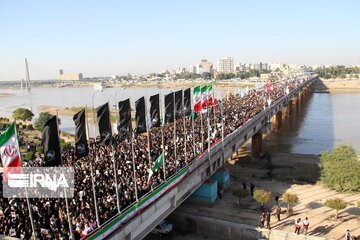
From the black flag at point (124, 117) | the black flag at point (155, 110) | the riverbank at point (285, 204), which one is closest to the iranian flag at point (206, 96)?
the black flag at point (155, 110)

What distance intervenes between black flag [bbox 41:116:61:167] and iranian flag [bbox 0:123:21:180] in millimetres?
1047

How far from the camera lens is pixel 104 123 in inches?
626

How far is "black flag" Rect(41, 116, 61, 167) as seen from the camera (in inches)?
487

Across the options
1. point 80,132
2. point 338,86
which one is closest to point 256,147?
point 80,132

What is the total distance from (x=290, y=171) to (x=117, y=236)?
23.0m

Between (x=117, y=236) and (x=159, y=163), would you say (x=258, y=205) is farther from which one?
(x=117, y=236)

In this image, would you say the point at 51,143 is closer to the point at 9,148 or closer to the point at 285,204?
the point at 9,148

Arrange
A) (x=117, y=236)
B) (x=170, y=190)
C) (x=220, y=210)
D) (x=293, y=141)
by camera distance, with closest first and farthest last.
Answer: (x=117, y=236), (x=170, y=190), (x=220, y=210), (x=293, y=141)

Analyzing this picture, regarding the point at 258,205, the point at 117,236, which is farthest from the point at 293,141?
the point at 117,236

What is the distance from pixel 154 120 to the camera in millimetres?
20969

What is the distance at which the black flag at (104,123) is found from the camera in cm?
1578

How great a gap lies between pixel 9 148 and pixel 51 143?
56.4 inches

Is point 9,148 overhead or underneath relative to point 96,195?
overhead

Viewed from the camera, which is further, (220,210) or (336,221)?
(220,210)
